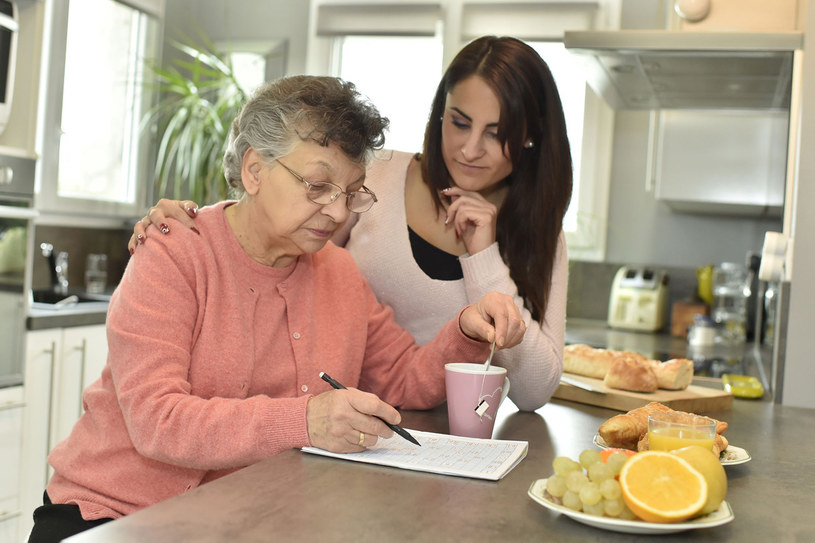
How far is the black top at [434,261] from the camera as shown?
1.84m

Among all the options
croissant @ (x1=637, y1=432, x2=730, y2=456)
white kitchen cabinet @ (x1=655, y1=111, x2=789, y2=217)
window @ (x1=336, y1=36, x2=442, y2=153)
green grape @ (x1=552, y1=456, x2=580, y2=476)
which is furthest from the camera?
window @ (x1=336, y1=36, x2=442, y2=153)

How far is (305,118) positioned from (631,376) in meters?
0.87

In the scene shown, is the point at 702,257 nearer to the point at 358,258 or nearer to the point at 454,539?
the point at 358,258

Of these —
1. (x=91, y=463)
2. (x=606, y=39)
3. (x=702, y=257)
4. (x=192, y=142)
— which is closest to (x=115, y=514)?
(x=91, y=463)

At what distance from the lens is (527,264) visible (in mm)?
1762

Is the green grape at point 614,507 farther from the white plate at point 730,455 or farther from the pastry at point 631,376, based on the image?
the pastry at point 631,376

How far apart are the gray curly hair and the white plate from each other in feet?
1.99

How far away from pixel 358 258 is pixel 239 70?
311 cm

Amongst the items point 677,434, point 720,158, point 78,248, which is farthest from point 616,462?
point 78,248

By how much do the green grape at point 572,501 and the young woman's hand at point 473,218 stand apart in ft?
2.80

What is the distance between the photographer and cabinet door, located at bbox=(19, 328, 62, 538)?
9.27 feet

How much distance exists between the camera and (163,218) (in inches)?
55.3

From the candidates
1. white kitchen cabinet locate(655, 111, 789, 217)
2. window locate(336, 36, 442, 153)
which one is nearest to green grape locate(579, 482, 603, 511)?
white kitchen cabinet locate(655, 111, 789, 217)

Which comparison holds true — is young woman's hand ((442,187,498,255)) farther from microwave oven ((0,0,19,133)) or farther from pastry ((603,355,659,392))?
microwave oven ((0,0,19,133))
